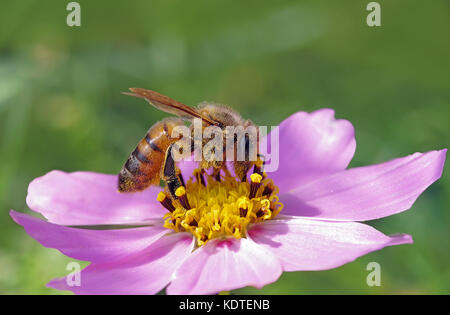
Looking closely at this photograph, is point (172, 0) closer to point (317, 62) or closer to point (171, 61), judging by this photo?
point (171, 61)

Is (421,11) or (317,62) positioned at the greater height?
(421,11)

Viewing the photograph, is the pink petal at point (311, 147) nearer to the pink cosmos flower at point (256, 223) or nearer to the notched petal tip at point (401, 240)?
the pink cosmos flower at point (256, 223)

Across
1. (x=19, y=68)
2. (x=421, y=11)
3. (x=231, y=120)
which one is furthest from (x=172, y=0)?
(x=231, y=120)

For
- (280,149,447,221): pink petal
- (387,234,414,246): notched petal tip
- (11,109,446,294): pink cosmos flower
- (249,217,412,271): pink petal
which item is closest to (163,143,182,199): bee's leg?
(11,109,446,294): pink cosmos flower

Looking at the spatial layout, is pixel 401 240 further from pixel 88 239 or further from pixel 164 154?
pixel 88 239

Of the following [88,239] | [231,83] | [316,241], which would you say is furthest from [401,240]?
[231,83]

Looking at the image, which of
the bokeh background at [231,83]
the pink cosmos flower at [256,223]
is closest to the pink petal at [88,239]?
the pink cosmos flower at [256,223]
